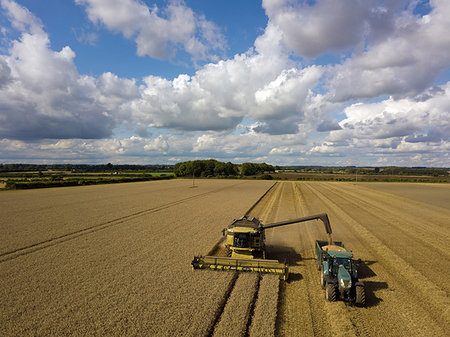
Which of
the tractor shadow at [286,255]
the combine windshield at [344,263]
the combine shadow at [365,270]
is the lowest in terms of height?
the tractor shadow at [286,255]

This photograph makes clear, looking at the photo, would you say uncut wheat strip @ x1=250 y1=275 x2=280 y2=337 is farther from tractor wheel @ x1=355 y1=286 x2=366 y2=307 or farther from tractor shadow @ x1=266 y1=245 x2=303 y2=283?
tractor wheel @ x1=355 y1=286 x2=366 y2=307

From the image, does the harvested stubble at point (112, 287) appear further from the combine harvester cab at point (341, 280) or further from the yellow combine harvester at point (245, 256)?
the combine harvester cab at point (341, 280)

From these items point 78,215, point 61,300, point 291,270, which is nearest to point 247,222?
point 291,270

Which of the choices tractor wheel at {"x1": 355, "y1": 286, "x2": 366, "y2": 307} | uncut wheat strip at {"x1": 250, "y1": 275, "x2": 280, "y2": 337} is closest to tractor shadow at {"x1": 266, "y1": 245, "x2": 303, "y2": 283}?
uncut wheat strip at {"x1": 250, "y1": 275, "x2": 280, "y2": 337}

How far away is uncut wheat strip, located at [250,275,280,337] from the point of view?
870cm

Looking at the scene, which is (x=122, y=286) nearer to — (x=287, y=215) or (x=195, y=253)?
(x=195, y=253)

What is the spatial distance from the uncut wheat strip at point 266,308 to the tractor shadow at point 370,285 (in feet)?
13.0

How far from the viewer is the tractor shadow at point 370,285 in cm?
1076

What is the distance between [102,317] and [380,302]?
1135 cm

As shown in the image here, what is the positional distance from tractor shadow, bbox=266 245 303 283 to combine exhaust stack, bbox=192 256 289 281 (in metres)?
1.18

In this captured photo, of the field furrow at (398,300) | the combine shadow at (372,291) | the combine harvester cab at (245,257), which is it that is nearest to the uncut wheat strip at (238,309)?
the combine harvester cab at (245,257)

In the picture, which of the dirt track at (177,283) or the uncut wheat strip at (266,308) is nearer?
the uncut wheat strip at (266,308)

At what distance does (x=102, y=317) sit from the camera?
9.47 metres

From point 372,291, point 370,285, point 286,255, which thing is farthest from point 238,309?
point 286,255
